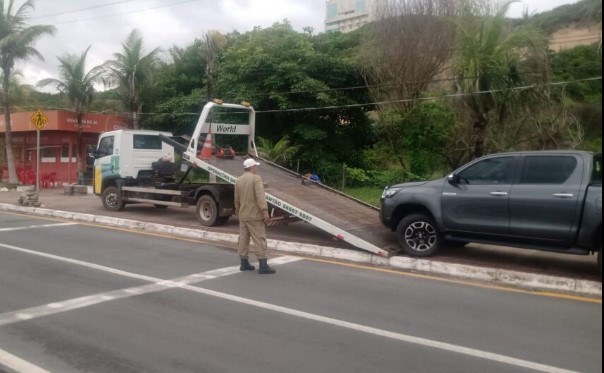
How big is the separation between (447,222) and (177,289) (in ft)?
14.0

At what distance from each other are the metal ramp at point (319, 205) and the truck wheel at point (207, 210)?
101 cm

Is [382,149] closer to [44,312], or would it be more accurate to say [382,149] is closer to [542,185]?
[542,185]

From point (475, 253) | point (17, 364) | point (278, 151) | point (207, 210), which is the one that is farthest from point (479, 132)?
point (17, 364)

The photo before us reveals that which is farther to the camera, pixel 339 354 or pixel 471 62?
pixel 471 62

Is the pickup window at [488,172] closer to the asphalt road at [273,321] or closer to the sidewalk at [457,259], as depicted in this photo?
the sidewalk at [457,259]

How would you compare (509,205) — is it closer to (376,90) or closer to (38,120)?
(376,90)

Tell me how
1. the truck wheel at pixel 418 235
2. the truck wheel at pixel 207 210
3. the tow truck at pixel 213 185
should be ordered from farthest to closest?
the truck wheel at pixel 207 210 < the tow truck at pixel 213 185 < the truck wheel at pixel 418 235

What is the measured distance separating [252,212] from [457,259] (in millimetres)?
3481

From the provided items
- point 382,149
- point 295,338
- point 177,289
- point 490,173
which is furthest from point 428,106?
point 295,338

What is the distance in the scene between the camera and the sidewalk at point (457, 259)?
7.54m

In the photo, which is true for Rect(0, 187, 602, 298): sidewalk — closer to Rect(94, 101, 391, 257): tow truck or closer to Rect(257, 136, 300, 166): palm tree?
Rect(94, 101, 391, 257): tow truck

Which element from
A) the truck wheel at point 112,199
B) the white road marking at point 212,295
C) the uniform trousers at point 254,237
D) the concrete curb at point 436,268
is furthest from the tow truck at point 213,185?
the white road marking at point 212,295

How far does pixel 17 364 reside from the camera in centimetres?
465

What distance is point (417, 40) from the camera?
20.2 metres
